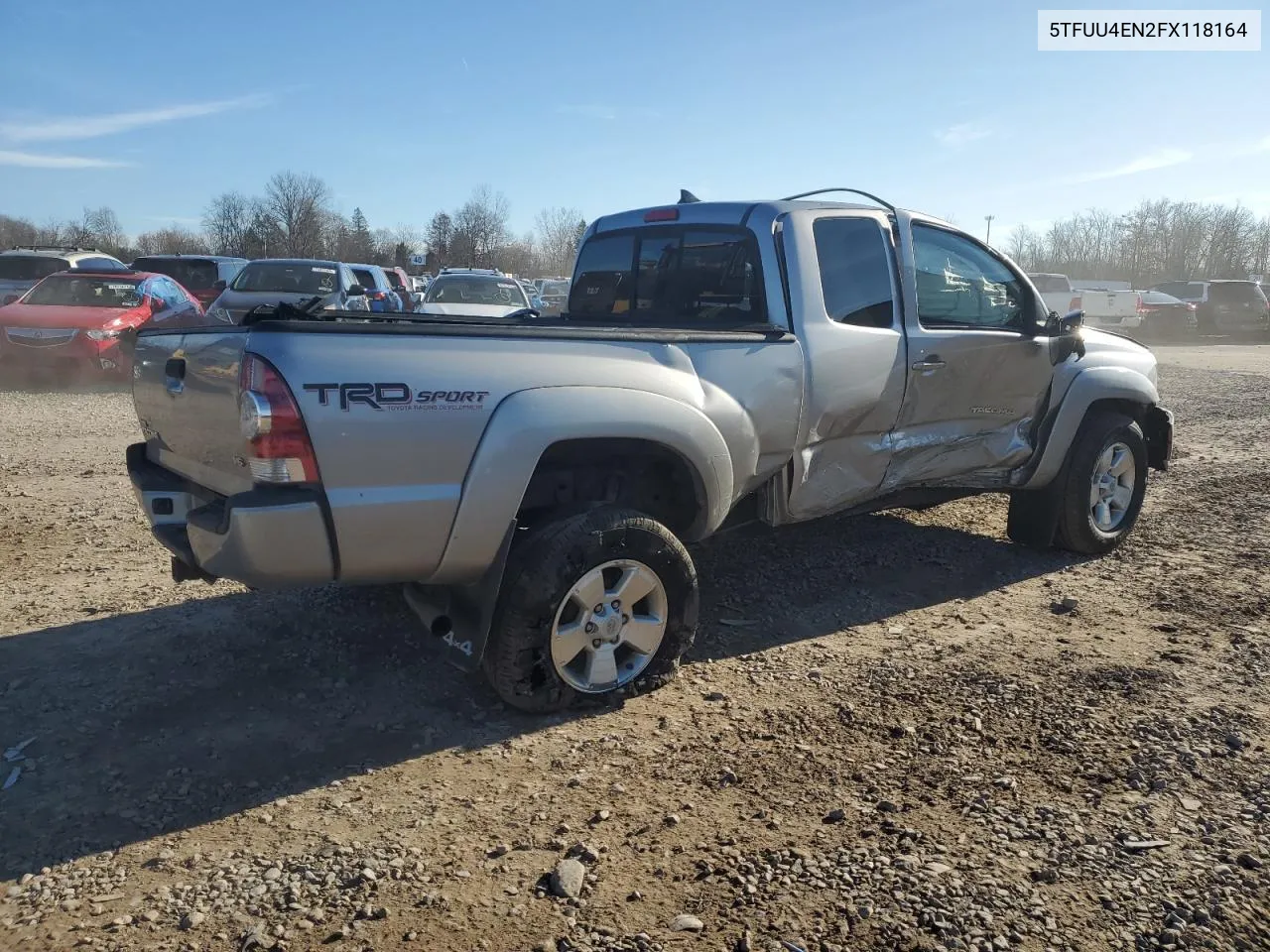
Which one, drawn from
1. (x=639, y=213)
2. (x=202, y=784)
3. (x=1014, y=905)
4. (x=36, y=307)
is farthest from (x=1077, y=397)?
(x=36, y=307)

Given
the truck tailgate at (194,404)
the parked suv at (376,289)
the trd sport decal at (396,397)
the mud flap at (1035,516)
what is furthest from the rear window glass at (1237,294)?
the truck tailgate at (194,404)

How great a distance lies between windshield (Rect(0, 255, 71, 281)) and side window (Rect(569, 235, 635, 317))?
50.6 feet

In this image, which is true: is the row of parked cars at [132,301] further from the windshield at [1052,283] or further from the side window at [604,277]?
the windshield at [1052,283]

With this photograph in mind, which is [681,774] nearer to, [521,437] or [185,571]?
[521,437]

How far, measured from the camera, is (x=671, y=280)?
5051 millimetres

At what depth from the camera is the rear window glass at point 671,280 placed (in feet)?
15.3

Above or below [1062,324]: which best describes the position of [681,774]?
below

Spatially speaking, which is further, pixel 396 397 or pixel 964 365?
pixel 964 365

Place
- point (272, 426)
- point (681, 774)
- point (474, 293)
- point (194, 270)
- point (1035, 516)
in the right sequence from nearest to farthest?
point (272, 426)
point (681, 774)
point (1035, 516)
point (474, 293)
point (194, 270)

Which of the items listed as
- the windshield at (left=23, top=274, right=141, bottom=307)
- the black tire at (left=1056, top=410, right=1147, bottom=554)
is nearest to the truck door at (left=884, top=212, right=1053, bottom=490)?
the black tire at (left=1056, top=410, right=1147, bottom=554)

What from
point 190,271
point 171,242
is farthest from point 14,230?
point 190,271

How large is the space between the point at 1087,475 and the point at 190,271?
1797 centimetres

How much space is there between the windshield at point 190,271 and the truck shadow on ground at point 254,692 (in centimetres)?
1585

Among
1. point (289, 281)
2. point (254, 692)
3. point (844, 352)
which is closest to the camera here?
point (254, 692)
